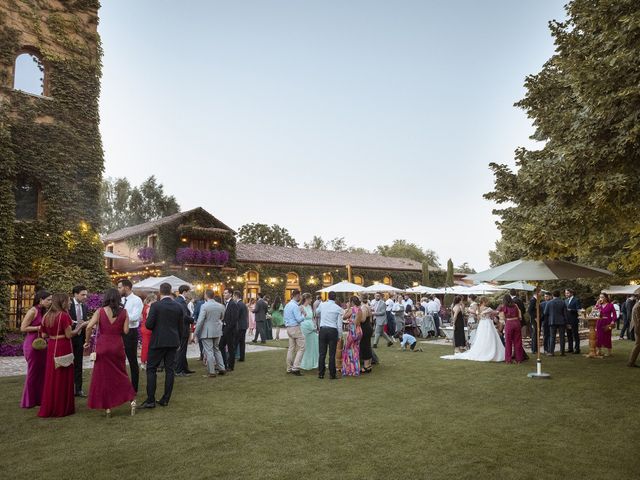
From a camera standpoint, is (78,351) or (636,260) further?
(636,260)

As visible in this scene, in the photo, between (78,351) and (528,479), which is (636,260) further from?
(78,351)

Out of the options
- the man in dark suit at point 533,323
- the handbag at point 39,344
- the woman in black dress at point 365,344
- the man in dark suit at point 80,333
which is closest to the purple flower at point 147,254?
the man in dark suit at point 80,333

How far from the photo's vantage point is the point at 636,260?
11281 millimetres

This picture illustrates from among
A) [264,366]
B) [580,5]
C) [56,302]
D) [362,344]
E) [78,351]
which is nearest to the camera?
[56,302]

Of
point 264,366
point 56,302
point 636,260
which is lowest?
point 264,366

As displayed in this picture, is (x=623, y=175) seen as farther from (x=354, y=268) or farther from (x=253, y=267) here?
(x=354, y=268)

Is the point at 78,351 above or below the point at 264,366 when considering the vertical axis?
above

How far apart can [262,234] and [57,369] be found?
56721 mm

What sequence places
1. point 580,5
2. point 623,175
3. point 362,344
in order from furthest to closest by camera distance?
1. point 362,344
2. point 580,5
3. point 623,175

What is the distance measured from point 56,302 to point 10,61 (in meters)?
14.6

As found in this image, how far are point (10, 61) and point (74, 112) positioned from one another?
2552 mm

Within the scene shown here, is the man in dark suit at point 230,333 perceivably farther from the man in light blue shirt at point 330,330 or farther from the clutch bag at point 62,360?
the clutch bag at point 62,360

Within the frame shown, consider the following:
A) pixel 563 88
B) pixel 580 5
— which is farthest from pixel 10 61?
pixel 563 88

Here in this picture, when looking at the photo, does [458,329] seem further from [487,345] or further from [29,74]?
[29,74]
